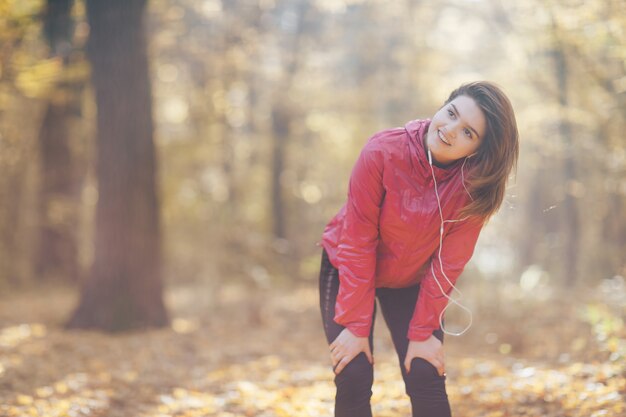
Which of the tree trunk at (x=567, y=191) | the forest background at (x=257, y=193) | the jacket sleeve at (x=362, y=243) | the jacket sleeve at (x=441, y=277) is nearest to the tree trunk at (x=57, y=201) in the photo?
the forest background at (x=257, y=193)

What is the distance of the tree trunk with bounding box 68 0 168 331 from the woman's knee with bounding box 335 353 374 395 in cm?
521

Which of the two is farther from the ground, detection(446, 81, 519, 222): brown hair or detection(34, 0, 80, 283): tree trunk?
detection(34, 0, 80, 283): tree trunk

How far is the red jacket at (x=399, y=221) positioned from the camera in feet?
9.74

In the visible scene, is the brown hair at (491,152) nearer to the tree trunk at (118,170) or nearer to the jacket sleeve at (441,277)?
the jacket sleeve at (441,277)

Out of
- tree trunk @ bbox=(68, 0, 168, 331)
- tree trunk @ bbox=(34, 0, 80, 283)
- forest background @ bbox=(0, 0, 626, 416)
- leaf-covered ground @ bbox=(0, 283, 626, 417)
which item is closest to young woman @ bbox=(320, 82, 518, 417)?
forest background @ bbox=(0, 0, 626, 416)

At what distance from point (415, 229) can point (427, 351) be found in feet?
1.88

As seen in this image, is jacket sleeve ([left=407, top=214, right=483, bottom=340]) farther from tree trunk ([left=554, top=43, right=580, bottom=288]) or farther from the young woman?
tree trunk ([left=554, top=43, right=580, bottom=288])

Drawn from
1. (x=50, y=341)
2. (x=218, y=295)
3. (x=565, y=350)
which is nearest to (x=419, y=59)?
(x=218, y=295)

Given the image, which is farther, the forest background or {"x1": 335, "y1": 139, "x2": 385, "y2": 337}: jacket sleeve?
the forest background

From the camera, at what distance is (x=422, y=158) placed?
2.98m

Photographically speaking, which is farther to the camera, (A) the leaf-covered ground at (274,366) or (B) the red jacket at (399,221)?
(A) the leaf-covered ground at (274,366)

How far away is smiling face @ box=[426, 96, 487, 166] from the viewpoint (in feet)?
9.34

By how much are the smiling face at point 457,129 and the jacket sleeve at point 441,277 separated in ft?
1.12

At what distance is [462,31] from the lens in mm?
13109
